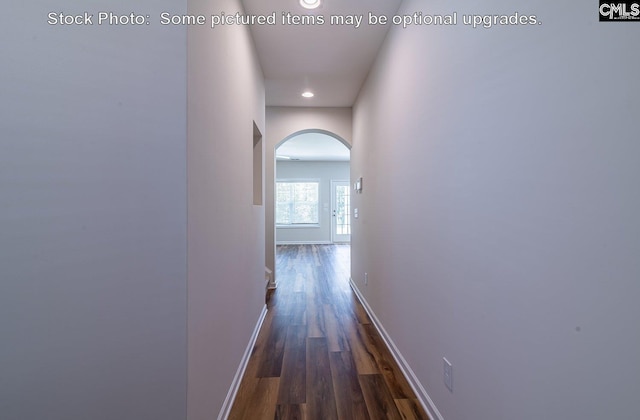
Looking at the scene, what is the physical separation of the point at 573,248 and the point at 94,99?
159cm

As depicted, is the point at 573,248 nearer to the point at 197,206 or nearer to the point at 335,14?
the point at 197,206

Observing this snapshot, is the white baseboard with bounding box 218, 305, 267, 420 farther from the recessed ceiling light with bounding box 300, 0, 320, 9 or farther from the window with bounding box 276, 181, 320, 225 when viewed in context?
the window with bounding box 276, 181, 320, 225

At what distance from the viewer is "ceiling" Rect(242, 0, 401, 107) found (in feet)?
6.26

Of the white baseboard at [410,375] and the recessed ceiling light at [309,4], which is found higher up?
the recessed ceiling light at [309,4]

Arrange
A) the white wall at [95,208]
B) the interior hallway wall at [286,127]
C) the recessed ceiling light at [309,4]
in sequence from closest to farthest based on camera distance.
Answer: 1. the white wall at [95,208]
2. the recessed ceiling light at [309,4]
3. the interior hallway wall at [286,127]

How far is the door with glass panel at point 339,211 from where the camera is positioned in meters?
8.69

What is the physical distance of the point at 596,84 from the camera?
0.63 meters

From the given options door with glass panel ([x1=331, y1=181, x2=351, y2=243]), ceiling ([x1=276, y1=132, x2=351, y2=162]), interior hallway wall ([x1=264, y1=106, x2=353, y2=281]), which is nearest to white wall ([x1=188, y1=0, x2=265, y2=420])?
interior hallway wall ([x1=264, y1=106, x2=353, y2=281])

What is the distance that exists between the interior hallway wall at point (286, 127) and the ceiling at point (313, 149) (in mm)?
1150

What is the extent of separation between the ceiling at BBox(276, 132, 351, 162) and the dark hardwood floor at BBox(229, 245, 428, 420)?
11.1 ft

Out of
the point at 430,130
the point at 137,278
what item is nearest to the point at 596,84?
the point at 430,130

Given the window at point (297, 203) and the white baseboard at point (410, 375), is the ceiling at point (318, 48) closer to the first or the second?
the white baseboard at point (410, 375)

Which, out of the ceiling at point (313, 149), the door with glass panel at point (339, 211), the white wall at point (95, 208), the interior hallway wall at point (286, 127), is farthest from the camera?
the door with glass panel at point (339, 211)

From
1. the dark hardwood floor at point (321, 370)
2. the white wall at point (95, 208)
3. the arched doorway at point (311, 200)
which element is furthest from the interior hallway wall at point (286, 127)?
the arched doorway at point (311, 200)
